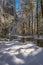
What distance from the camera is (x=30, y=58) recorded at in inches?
101

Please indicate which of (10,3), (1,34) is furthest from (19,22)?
(1,34)

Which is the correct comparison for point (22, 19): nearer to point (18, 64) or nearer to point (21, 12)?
point (21, 12)

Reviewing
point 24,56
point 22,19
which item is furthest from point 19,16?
point 24,56

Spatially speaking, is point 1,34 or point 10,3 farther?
point 10,3

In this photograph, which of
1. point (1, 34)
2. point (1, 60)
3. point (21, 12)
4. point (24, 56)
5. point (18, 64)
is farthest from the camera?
point (21, 12)

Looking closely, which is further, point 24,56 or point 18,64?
point 24,56

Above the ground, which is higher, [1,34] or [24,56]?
[24,56]

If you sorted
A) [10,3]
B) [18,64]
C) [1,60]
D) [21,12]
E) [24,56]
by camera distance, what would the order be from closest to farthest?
[18,64] < [1,60] < [24,56] < [10,3] < [21,12]

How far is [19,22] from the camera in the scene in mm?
29438

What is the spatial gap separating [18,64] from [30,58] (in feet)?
1.22

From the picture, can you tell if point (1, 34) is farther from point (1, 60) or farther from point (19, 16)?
point (1, 60)

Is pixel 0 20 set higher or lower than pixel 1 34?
higher

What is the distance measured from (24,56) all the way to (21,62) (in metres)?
0.37

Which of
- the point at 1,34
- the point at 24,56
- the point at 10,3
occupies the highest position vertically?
the point at 10,3
